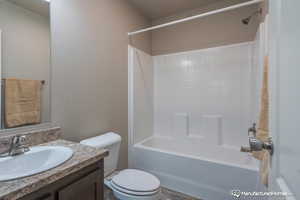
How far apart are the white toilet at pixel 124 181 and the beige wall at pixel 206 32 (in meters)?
1.86

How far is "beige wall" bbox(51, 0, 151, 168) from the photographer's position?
135cm

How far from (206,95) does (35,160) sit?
2.22 metres

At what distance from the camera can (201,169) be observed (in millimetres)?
1720

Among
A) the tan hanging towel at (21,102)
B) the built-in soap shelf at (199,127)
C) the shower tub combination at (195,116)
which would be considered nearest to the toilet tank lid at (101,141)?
the tan hanging towel at (21,102)

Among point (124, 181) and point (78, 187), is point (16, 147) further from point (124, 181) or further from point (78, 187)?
point (124, 181)

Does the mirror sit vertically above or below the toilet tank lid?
above

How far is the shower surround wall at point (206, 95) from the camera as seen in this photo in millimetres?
2166

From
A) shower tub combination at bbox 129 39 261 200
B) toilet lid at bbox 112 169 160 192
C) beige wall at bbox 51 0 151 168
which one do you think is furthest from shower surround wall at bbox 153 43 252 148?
toilet lid at bbox 112 169 160 192

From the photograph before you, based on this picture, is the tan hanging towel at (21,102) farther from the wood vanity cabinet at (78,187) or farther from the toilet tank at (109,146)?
the wood vanity cabinet at (78,187)

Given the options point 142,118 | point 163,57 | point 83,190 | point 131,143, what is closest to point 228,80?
point 163,57

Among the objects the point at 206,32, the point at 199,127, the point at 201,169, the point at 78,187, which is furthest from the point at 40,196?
the point at 206,32

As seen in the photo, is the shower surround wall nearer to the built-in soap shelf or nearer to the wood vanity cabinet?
the built-in soap shelf

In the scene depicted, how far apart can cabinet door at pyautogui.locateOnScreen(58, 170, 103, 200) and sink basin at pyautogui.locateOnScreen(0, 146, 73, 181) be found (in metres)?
0.14

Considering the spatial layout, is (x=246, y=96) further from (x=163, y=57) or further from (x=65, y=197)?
(x=65, y=197)
